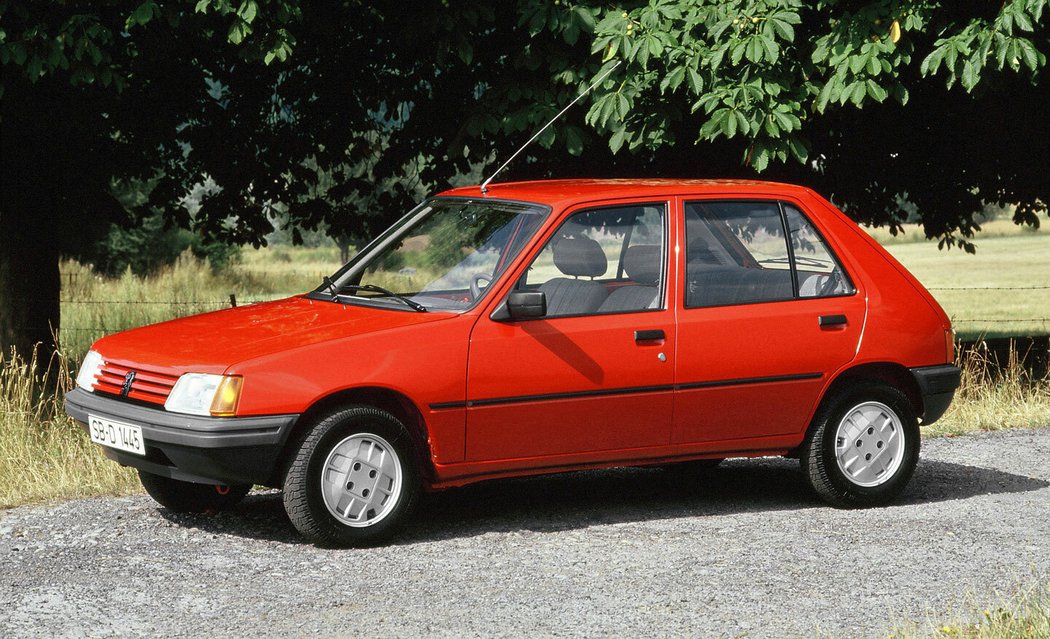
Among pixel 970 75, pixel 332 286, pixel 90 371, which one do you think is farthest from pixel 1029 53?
pixel 90 371

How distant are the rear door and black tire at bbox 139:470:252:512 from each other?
93.1 inches

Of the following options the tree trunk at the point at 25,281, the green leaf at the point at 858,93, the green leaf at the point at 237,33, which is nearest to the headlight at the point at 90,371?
the green leaf at the point at 237,33

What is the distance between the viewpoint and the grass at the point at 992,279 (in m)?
25.4

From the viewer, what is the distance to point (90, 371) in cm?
707

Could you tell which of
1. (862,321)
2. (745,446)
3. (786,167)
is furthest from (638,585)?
(786,167)

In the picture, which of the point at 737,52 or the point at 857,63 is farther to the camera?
the point at 857,63

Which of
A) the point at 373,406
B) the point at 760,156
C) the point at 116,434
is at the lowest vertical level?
the point at 116,434

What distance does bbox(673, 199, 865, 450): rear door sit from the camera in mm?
7297

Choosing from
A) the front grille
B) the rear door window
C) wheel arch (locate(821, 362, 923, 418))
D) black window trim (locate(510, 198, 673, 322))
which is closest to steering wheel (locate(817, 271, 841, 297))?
the rear door window

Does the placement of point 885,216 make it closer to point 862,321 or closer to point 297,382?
point 862,321

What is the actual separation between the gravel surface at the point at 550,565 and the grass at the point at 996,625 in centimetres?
13

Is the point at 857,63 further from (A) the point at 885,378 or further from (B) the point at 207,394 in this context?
(B) the point at 207,394

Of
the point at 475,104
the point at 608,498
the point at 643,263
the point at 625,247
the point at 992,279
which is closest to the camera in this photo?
the point at 643,263

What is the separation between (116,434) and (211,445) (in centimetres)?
65
